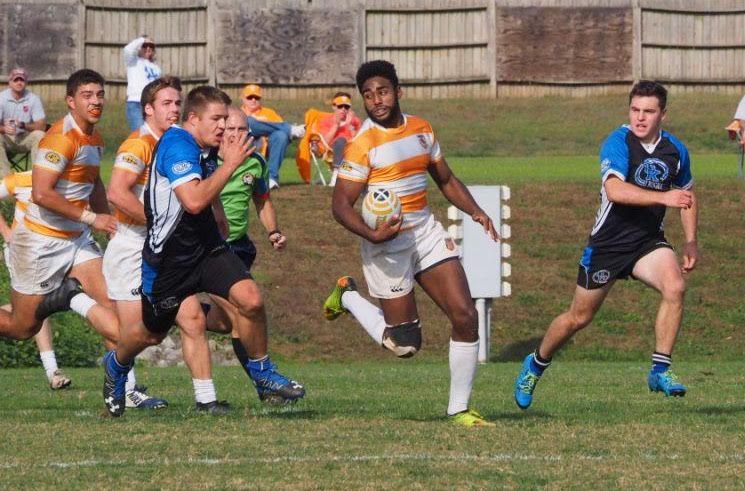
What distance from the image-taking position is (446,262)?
9891 millimetres

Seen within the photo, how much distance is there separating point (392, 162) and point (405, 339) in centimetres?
107

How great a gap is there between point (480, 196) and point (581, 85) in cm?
1906

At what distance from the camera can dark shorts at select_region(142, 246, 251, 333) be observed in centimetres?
973

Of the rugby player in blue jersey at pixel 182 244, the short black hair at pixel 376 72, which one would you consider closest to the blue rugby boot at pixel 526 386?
the rugby player in blue jersey at pixel 182 244

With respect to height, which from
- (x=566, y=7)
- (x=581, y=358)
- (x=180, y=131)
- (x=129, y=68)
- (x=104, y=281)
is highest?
→ (x=566, y=7)

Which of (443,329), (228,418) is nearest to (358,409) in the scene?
(228,418)

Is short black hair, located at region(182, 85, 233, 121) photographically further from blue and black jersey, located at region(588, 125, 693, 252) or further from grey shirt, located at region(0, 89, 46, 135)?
grey shirt, located at region(0, 89, 46, 135)

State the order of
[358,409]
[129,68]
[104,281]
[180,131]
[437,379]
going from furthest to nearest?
[129,68] < [437,379] < [104,281] < [358,409] < [180,131]

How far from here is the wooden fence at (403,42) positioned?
1404 inches

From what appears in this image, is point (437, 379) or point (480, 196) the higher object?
point (480, 196)

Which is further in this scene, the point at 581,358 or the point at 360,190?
the point at 581,358

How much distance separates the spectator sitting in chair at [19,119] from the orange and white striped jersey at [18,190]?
9.76 meters

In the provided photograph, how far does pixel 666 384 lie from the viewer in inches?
407

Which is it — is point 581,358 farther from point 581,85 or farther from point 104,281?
point 581,85
